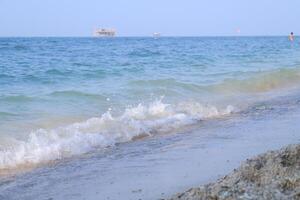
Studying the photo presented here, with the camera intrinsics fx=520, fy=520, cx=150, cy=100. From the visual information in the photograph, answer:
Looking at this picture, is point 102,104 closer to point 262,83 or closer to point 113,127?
point 113,127

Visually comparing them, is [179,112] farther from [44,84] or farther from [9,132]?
[44,84]

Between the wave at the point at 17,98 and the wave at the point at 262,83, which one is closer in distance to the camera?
the wave at the point at 17,98

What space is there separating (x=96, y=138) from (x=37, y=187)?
241 cm

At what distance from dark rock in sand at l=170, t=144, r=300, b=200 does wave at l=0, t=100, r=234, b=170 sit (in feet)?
10.5

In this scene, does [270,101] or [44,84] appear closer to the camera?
[270,101]

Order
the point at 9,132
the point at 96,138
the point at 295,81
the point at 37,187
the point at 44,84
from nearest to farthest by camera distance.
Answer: the point at 37,187, the point at 96,138, the point at 9,132, the point at 44,84, the point at 295,81

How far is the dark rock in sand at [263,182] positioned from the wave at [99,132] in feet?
10.5

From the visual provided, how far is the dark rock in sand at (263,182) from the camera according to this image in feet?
10.9

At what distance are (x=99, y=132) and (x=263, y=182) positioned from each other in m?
4.77

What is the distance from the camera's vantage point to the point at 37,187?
507cm

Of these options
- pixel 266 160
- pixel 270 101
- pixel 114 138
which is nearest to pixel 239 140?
pixel 114 138

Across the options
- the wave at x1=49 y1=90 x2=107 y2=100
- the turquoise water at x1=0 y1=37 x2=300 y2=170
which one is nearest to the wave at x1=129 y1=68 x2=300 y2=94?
the turquoise water at x1=0 y1=37 x2=300 y2=170

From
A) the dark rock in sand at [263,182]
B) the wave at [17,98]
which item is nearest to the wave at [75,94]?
the wave at [17,98]

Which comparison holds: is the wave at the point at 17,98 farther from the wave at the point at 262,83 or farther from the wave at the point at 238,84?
the wave at the point at 262,83
